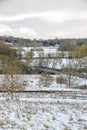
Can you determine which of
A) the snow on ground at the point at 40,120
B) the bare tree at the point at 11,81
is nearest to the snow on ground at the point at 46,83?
the bare tree at the point at 11,81

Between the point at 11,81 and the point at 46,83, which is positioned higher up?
the point at 11,81

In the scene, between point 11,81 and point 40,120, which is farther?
point 11,81

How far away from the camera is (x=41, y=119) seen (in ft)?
51.5

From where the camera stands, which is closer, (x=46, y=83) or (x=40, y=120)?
(x=40, y=120)

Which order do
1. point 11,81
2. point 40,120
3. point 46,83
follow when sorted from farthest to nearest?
point 46,83, point 11,81, point 40,120

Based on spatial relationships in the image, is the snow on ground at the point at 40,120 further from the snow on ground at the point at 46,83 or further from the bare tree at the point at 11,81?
the snow on ground at the point at 46,83

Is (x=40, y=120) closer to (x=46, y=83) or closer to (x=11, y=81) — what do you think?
(x=11, y=81)

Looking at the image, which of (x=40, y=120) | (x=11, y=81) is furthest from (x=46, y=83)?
(x=40, y=120)

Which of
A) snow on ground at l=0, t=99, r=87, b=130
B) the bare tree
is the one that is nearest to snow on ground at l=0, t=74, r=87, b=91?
the bare tree

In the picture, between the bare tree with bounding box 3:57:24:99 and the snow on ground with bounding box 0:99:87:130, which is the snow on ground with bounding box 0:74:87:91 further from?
the snow on ground with bounding box 0:99:87:130

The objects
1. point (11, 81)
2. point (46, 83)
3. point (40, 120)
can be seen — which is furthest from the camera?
point (46, 83)

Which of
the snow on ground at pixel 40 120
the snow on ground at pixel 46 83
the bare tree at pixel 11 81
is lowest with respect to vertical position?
the snow on ground at pixel 46 83

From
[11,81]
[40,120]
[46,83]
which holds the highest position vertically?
[40,120]

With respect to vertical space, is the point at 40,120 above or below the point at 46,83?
above
